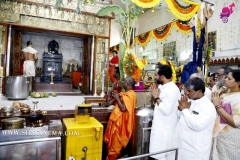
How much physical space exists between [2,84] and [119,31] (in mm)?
9634

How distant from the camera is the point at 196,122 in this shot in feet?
6.52

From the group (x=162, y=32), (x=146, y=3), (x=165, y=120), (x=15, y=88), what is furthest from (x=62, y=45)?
(x=165, y=120)

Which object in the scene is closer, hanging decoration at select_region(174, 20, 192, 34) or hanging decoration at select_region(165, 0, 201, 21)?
hanging decoration at select_region(165, 0, 201, 21)

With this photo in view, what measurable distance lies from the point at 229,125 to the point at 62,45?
10.8m

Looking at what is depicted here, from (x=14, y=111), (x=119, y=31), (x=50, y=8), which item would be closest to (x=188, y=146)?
(x=14, y=111)

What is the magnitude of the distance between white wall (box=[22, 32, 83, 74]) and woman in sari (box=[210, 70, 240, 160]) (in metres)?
10.00

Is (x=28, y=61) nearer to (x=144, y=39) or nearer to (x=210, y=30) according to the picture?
(x=144, y=39)

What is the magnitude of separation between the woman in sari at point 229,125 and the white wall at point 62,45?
10000mm

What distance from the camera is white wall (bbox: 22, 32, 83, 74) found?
1098cm

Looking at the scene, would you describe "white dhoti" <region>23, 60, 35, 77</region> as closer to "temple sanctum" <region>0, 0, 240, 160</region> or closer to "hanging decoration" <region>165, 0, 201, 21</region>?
"temple sanctum" <region>0, 0, 240, 160</region>

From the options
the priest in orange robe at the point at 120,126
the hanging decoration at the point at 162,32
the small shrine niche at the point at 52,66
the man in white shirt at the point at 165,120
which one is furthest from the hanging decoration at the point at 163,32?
the man in white shirt at the point at 165,120

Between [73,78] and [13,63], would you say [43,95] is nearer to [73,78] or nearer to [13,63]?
[13,63]

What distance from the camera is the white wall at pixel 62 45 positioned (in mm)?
10977

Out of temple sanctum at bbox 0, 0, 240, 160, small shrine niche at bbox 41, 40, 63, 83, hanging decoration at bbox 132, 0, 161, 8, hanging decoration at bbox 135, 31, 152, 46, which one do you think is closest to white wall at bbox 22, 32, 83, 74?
temple sanctum at bbox 0, 0, 240, 160
